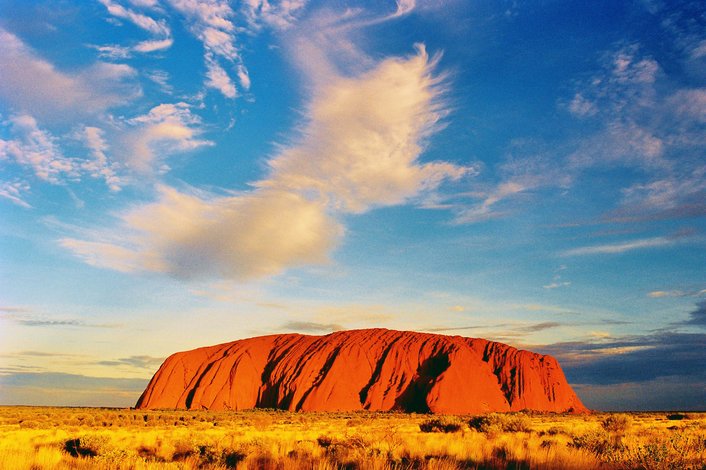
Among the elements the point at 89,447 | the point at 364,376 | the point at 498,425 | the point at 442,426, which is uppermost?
Result: the point at 364,376

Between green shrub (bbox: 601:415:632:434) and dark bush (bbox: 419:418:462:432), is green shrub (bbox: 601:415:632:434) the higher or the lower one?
the higher one

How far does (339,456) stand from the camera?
11.1 metres

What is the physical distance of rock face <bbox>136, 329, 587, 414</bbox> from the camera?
7100 centimetres

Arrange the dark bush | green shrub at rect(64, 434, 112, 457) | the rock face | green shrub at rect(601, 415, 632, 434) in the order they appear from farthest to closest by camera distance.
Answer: the rock face
the dark bush
green shrub at rect(601, 415, 632, 434)
green shrub at rect(64, 434, 112, 457)

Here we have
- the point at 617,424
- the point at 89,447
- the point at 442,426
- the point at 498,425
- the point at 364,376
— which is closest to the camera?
the point at 89,447

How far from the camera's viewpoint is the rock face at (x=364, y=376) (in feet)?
233

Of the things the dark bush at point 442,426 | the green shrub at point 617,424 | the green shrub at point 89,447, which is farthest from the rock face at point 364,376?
the green shrub at point 89,447

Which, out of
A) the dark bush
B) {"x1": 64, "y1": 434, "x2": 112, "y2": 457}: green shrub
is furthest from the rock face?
{"x1": 64, "y1": 434, "x2": 112, "y2": 457}: green shrub

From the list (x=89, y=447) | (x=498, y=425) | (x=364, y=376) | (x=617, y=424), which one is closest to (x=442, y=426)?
(x=498, y=425)

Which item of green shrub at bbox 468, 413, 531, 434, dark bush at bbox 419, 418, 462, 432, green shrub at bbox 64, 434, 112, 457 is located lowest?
dark bush at bbox 419, 418, 462, 432

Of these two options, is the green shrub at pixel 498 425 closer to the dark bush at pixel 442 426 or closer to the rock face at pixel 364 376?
the dark bush at pixel 442 426

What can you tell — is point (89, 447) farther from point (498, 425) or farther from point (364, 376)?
point (364, 376)

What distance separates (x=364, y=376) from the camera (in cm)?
7562

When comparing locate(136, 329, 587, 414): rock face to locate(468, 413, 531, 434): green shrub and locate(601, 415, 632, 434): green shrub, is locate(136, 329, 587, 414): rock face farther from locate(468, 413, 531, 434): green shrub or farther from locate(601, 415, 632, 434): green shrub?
locate(601, 415, 632, 434): green shrub
